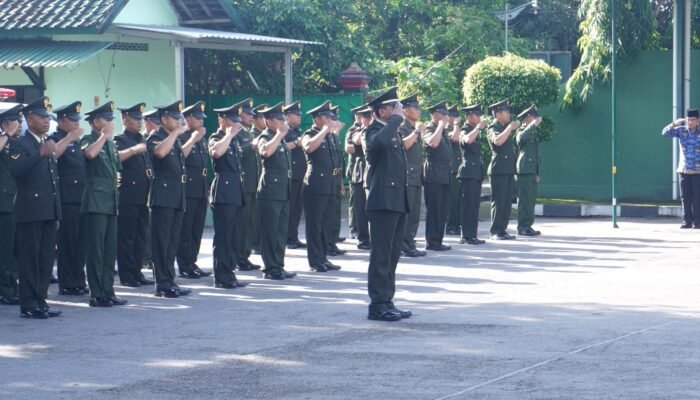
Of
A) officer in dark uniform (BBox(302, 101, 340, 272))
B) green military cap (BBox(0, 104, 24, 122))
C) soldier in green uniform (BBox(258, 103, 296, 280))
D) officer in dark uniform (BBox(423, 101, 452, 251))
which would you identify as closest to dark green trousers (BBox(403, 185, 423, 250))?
officer in dark uniform (BBox(423, 101, 452, 251))

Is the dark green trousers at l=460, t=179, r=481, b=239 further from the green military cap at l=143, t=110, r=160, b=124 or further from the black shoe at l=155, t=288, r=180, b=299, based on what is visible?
the black shoe at l=155, t=288, r=180, b=299

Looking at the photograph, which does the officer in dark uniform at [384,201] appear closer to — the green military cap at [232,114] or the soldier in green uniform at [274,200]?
the green military cap at [232,114]

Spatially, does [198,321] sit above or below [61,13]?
below

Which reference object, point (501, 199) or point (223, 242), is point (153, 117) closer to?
point (223, 242)

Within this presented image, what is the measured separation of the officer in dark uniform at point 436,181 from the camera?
15906mm

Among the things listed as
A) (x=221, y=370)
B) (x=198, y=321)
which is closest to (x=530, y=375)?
(x=221, y=370)

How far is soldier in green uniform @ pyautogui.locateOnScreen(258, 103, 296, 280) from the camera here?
13203mm

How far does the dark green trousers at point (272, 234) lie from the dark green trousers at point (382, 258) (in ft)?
9.27

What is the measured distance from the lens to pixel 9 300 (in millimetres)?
11781

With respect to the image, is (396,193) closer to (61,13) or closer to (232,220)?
(232,220)

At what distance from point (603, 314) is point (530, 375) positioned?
8.34ft

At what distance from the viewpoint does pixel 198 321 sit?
34.8 ft

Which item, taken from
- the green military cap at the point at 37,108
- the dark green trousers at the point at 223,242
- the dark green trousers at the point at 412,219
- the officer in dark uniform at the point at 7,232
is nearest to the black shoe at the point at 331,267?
the dark green trousers at the point at 412,219

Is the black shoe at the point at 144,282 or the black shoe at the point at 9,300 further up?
the black shoe at the point at 144,282
